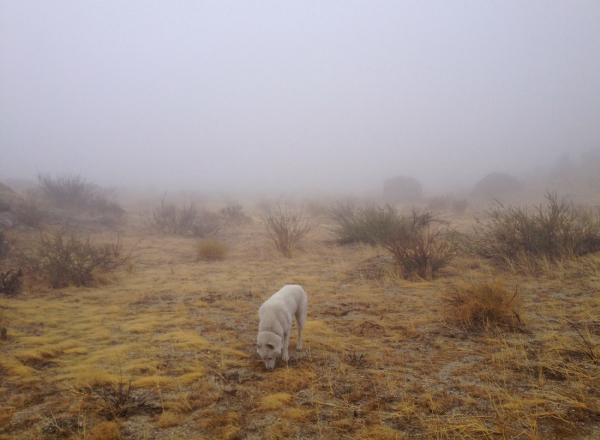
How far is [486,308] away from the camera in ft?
14.4

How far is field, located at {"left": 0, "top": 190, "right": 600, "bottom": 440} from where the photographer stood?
2447 millimetres

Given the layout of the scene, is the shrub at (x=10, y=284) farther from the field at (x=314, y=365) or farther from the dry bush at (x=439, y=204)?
the dry bush at (x=439, y=204)

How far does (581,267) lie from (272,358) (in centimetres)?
635

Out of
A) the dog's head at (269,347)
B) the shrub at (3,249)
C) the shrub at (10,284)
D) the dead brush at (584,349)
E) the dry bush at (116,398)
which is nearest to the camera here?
the dry bush at (116,398)

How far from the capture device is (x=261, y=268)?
9.20 m

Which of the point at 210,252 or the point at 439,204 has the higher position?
the point at 439,204

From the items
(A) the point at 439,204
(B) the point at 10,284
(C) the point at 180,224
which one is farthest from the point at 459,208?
(B) the point at 10,284

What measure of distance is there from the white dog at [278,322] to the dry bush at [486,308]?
7.08 ft

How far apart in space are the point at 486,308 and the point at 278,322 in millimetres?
2751

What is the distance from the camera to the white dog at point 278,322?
11.1ft

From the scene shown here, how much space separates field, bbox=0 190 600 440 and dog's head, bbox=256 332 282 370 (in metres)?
0.11

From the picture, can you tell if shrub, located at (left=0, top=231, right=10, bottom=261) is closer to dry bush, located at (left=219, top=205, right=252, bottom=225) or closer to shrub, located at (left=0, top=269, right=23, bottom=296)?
shrub, located at (left=0, top=269, right=23, bottom=296)

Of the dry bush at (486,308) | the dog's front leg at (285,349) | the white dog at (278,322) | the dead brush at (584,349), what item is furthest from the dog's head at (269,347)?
the dead brush at (584,349)

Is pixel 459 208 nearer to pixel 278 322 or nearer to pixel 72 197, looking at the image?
pixel 278 322
